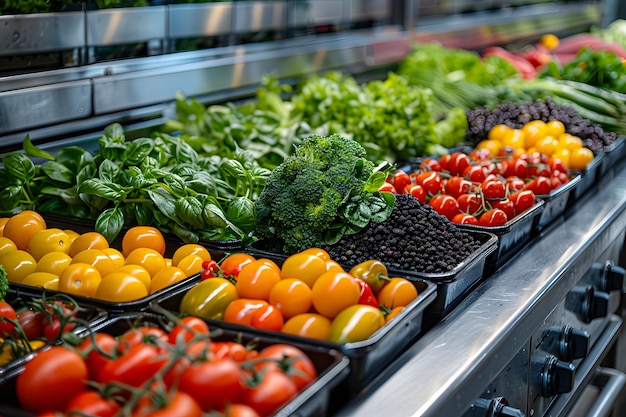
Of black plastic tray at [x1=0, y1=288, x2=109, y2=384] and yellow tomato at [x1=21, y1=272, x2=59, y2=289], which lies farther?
yellow tomato at [x1=21, y1=272, x2=59, y2=289]

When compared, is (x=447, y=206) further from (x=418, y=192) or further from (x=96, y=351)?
(x=96, y=351)

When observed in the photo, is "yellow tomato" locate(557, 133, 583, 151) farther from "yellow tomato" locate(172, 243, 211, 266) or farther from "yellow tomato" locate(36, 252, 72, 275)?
"yellow tomato" locate(36, 252, 72, 275)

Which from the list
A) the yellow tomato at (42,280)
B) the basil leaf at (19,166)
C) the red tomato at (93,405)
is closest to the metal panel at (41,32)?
the basil leaf at (19,166)

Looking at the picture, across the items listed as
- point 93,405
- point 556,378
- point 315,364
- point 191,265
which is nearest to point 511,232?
point 556,378

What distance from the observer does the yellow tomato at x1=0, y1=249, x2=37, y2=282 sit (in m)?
1.94

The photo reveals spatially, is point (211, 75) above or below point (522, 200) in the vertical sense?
above

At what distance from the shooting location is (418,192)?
2553 mm

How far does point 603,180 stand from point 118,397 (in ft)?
8.95

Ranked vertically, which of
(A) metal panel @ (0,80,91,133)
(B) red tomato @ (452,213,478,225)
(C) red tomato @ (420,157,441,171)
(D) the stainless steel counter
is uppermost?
(A) metal panel @ (0,80,91,133)

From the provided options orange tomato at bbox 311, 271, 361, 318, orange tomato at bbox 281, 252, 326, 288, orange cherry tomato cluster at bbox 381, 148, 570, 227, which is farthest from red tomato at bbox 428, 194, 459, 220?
orange tomato at bbox 311, 271, 361, 318

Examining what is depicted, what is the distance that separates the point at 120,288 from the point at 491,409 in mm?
850

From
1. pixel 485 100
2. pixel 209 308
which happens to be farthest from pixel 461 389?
pixel 485 100

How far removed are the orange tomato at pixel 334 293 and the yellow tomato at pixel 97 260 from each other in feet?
1.79

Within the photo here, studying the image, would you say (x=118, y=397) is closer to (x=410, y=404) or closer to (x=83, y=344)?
(x=83, y=344)
